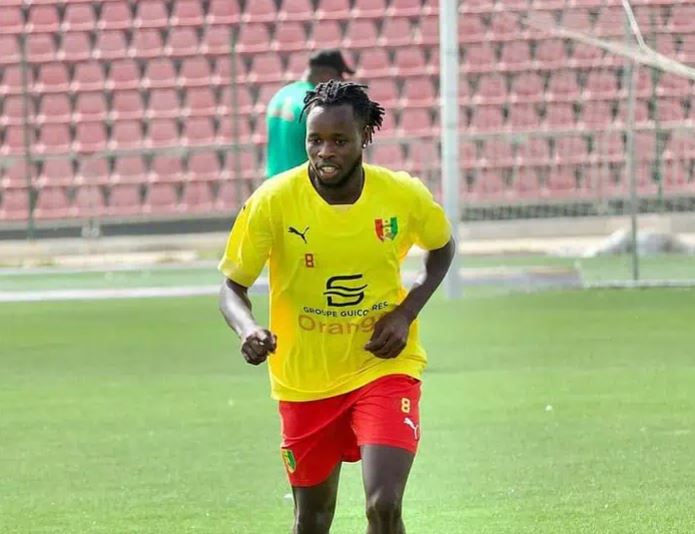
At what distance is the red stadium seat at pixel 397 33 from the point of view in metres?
30.4

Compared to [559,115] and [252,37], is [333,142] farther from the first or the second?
[252,37]

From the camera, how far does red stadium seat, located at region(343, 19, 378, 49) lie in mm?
30578

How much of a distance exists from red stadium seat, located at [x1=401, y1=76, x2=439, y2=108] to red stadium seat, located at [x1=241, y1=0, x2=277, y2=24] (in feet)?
9.31

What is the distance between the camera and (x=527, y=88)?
27484 mm

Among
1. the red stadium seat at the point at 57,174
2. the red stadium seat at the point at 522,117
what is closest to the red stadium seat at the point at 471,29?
the red stadium seat at the point at 522,117

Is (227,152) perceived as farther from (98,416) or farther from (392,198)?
(392,198)

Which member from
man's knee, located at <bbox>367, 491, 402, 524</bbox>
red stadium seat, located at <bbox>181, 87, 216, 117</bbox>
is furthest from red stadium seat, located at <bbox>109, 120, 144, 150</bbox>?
man's knee, located at <bbox>367, 491, 402, 524</bbox>

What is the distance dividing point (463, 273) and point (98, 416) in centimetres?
1258

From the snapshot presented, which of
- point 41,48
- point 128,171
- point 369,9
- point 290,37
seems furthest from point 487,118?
point 41,48

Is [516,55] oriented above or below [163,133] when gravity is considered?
above

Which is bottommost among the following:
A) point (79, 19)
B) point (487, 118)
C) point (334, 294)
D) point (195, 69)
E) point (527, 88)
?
point (487, 118)

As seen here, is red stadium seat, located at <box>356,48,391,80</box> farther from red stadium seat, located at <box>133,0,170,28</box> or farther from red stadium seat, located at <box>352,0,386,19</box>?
red stadium seat, located at <box>133,0,170,28</box>

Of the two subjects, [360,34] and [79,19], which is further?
[79,19]

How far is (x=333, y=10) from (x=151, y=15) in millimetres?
3486
